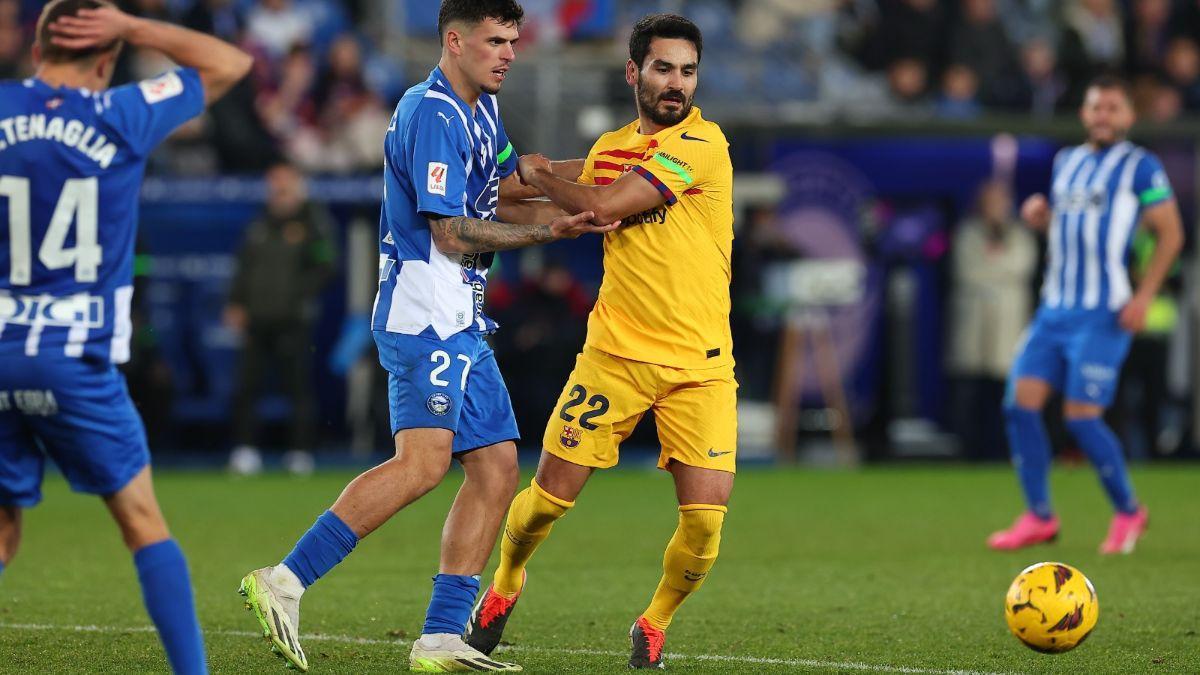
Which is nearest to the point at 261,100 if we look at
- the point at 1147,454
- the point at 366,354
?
the point at 366,354

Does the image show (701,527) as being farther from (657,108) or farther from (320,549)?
(657,108)

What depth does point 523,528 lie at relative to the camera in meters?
6.20

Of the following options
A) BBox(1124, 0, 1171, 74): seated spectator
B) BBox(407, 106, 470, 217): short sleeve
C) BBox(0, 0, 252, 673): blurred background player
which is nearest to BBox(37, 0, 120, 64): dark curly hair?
BBox(0, 0, 252, 673): blurred background player

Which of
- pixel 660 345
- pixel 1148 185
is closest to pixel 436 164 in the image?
pixel 660 345

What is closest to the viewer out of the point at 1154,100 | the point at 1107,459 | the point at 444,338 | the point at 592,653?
the point at 444,338

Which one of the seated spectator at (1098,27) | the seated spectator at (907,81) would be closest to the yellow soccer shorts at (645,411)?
the seated spectator at (907,81)

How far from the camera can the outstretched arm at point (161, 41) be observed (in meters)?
4.77

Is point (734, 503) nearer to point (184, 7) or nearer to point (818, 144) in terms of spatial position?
point (818, 144)

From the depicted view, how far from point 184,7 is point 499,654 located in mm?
12084

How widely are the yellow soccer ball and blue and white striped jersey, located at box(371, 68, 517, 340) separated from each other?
2.01 m

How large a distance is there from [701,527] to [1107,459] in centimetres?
451

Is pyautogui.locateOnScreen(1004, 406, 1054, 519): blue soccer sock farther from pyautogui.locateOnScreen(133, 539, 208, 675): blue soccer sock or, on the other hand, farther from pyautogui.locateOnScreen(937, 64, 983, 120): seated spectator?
pyautogui.locateOnScreen(937, 64, 983, 120): seated spectator

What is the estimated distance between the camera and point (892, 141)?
16422mm

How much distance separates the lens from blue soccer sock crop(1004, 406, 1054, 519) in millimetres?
10031
